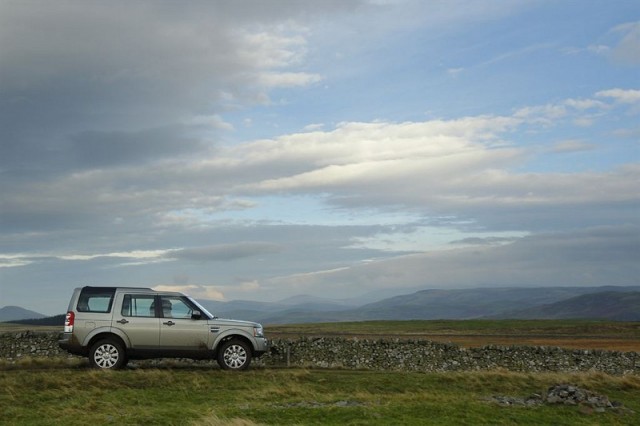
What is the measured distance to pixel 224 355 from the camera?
2044cm

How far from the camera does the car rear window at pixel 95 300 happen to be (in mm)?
19938

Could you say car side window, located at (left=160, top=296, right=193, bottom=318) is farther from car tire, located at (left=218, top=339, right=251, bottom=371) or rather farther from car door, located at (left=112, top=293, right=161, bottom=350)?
car tire, located at (left=218, top=339, right=251, bottom=371)

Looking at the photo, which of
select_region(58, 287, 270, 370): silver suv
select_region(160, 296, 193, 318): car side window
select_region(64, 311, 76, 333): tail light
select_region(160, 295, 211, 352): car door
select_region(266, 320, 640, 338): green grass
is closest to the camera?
→ select_region(64, 311, 76, 333): tail light

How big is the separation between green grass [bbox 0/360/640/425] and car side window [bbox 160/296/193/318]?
5.80ft

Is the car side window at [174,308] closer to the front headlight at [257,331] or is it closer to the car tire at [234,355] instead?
the car tire at [234,355]

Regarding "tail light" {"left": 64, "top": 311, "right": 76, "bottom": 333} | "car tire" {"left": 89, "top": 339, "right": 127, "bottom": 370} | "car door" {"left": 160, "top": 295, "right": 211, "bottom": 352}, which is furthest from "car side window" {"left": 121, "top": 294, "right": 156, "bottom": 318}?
"tail light" {"left": 64, "top": 311, "right": 76, "bottom": 333}

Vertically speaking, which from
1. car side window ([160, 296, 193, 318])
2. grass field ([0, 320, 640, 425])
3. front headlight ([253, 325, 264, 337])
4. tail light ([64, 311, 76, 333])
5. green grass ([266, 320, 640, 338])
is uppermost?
car side window ([160, 296, 193, 318])

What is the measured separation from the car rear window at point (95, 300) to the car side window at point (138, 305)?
47 centimetres

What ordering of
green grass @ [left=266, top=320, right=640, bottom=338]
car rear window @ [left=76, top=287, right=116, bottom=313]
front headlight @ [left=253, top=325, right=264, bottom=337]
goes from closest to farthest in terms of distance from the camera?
car rear window @ [left=76, top=287, right=116, bottom=313]
front headlight @ [left=253, top=325, right=264, bottom=337]
green grass @ [left=266, top=320, right=640, bottom=338]

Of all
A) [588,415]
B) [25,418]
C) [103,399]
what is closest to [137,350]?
[103,399]

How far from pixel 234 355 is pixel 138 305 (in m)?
3.43

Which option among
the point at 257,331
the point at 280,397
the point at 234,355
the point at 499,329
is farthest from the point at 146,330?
the point at 499,329

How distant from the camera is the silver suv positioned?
19750 millimetres

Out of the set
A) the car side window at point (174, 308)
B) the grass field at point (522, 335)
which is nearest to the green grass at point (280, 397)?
the car side window at point (174, 308)
